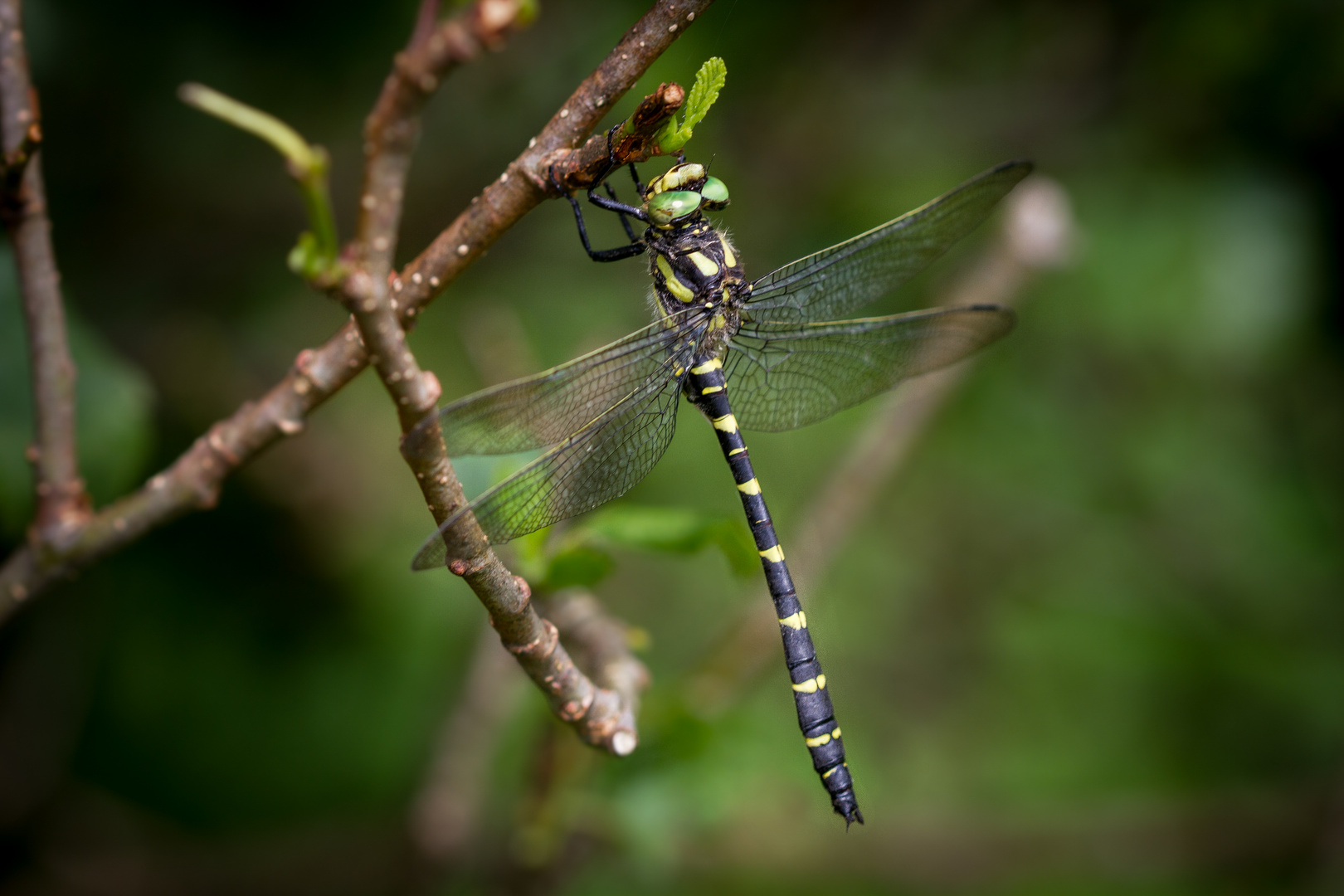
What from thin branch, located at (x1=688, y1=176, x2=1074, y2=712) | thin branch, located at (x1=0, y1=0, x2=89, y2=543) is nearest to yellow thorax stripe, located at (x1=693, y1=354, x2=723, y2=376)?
thin branch, located at (x1=688, y1=176, x2=1074, y2=712)

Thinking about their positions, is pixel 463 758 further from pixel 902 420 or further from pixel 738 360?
pixel 902 420

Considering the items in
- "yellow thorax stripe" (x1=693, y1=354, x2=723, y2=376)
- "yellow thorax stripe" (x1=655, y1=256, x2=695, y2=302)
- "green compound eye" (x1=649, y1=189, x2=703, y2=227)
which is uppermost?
"green compound eye" (x1=649, y1=189, x2=703, y2=227)

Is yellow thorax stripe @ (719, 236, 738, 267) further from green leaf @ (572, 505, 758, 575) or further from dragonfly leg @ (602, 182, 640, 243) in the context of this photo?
green leaf @ (572, 505, 758, 575)

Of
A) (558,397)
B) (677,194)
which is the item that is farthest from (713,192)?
(558,397)

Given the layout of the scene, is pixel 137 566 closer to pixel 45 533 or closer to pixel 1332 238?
pixel 45 533

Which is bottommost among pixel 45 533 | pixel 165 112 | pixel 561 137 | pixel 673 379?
pixel 45 533

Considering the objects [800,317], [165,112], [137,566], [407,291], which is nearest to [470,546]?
[407,291]
